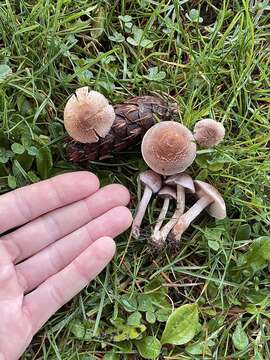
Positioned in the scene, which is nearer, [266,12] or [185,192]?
[185,192]

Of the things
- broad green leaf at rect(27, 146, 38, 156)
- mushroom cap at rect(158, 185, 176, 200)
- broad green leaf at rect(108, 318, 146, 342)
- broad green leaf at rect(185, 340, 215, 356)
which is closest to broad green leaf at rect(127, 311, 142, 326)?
broad green leaf at rect(108, 318, 146, 342)

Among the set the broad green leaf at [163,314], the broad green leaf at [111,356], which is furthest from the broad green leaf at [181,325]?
the broad green leaf at [111,356]

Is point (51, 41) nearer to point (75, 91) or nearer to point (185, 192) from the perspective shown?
point (75, 91)

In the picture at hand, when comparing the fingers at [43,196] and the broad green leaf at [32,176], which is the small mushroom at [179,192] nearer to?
the fingers at [43,196]

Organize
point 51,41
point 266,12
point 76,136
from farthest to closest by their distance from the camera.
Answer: point 266,12 < point 51,41 < point 76,136


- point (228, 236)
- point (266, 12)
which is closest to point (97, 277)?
point (228, 236)

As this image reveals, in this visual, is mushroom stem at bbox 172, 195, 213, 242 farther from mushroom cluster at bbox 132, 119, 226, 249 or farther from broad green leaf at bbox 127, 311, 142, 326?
broad green leaf at bbox 127, 311, 142, 326
